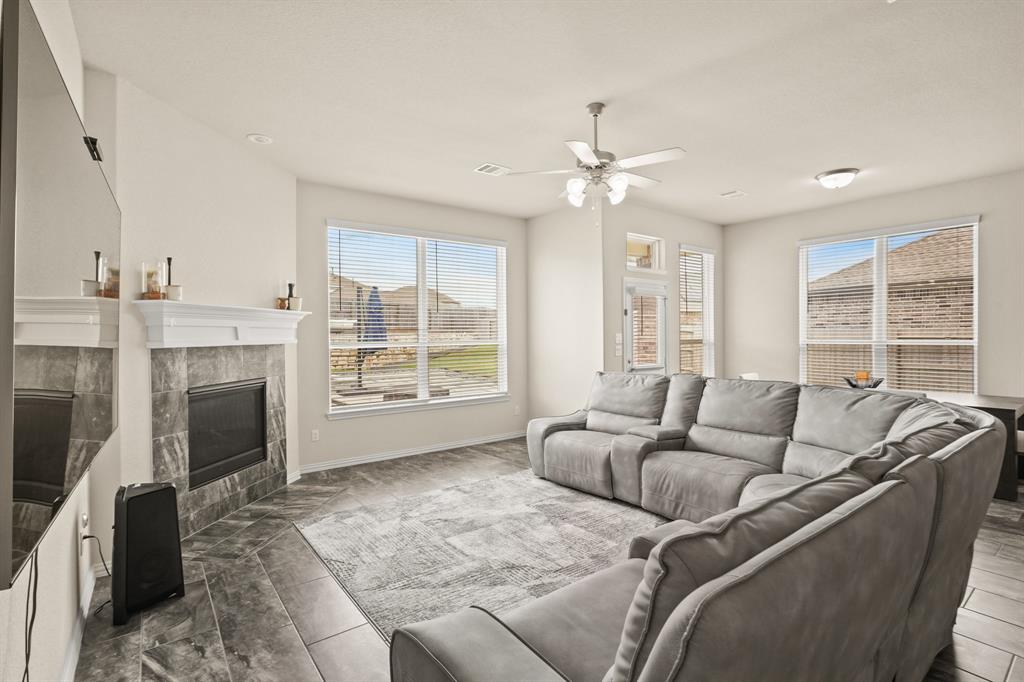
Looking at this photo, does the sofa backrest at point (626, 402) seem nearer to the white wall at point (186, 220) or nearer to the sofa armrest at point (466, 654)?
the white wall at point (186, 220)

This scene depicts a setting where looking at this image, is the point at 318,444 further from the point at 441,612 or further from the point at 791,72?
the point at 791,72

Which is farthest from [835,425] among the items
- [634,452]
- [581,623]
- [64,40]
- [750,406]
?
[64,40]

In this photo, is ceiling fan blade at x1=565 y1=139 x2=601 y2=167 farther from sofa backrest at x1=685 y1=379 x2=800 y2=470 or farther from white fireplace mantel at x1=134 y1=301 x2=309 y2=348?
white fireplace mantel at x1=134 y1=301 x2=309 y2=348

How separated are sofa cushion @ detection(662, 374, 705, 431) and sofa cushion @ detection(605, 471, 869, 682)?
10.2 ft

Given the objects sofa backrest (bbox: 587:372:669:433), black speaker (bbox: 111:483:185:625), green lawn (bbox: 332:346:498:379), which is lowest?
black speaker (bbox: 111:483:185:625)

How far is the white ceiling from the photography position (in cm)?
251

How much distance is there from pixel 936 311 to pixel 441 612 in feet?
19.9

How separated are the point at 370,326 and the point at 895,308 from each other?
19.6 feet

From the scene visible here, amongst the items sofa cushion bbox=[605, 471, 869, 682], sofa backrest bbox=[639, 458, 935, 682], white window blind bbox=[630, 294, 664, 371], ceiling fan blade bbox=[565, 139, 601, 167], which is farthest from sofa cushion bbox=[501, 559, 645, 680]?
white window blind bbox=[630, 294, 664, 371]

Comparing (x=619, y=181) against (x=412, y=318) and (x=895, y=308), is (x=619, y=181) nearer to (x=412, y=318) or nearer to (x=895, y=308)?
(x=412, y=318)

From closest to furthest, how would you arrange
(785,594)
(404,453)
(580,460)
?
(785,594) → (580,460) → (404,453)

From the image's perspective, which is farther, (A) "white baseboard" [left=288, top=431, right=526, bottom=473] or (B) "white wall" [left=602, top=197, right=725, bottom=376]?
(B) "white wall" [left=602, top=197, right=725, bottom=376]

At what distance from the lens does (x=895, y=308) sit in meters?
5.83

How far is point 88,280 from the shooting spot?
1.56 metres
